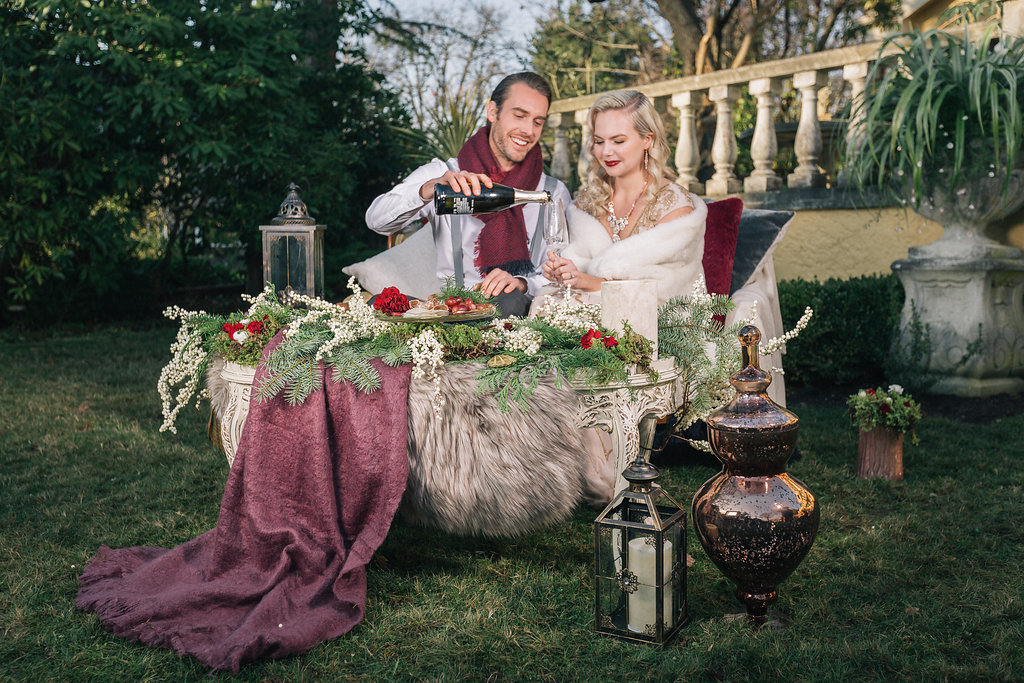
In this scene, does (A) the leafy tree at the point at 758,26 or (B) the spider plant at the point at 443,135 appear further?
(A) the leafy tree at the point at 758,26

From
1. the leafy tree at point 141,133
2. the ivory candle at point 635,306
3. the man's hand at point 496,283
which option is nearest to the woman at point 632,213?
the man's hand at point 496,283

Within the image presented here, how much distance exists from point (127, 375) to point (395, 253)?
2.81 m

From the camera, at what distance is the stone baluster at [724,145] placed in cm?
578

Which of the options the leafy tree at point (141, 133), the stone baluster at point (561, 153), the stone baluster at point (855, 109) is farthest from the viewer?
the stone baluster at point (561, 153)

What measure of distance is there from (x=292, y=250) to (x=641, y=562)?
1.89 meters

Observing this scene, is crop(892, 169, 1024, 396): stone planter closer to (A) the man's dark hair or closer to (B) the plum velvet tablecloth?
(A) the man's dark hair

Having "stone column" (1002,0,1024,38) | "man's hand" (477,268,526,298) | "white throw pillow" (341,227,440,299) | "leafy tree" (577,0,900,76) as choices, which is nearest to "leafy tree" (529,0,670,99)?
"leafy tree" (577,0,900,76)

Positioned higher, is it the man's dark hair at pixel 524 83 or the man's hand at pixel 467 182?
the man's dark hair at pixel 524 83

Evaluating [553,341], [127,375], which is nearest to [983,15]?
[553,341]

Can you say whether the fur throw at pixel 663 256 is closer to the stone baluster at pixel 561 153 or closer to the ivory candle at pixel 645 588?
the ivory candle at pixel 645 588

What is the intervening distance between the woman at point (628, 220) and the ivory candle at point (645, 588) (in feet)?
3.26

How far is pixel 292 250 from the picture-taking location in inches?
128

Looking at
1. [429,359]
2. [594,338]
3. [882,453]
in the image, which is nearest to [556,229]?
[594,338]

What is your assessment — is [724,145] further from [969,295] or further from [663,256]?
[663,256]
